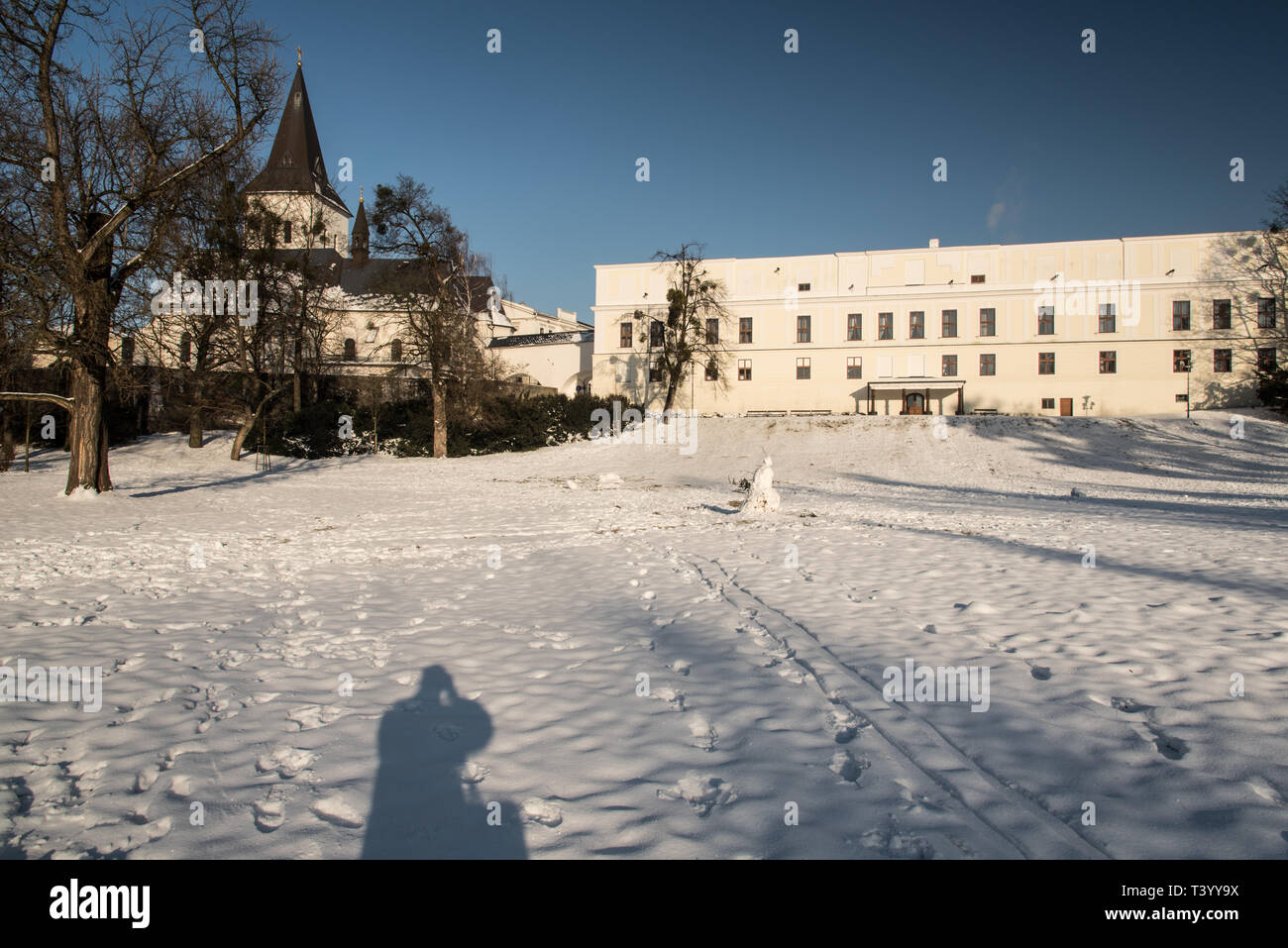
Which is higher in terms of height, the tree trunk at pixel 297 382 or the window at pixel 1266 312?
the window at pixel 1266 312

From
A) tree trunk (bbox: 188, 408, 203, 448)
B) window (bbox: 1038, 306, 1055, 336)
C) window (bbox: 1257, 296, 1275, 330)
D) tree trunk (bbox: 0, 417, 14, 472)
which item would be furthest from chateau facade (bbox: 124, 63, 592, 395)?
window (bbox: 1257, 296, 1275, 330)

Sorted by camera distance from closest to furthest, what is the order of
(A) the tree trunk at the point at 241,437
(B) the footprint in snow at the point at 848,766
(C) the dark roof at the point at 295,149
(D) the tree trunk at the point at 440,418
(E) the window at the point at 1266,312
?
(B) the footprint in snow at the point at 848,766 → (A) the tree trunk at the point at 241,437 → (D) the tree trunk at the point at 440,418 → (E) the window at the point at 1266,312 → (C) the dark roof at the point at 295,149

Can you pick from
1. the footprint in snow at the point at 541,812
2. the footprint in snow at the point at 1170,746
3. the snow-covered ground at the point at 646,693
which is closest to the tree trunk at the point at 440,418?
the snow-covered ground at the point at 646,693

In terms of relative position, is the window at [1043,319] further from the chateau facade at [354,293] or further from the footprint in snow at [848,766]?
the footprint in snow at [848,766]

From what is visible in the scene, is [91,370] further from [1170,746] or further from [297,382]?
[1170,746]

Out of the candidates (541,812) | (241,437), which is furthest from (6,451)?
(541,812)

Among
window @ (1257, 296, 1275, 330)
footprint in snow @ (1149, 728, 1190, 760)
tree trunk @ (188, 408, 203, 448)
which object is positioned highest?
window @ (1257, 296, 1275, 330)

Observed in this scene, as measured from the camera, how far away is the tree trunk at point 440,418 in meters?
32.7

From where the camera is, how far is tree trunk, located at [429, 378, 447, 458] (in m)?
32.7

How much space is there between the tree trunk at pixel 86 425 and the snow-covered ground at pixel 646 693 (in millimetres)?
5465

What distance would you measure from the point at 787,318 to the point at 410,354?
28.3 meters

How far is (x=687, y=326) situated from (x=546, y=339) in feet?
62.7

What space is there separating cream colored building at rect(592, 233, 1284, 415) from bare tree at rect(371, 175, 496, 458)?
20.0 metres

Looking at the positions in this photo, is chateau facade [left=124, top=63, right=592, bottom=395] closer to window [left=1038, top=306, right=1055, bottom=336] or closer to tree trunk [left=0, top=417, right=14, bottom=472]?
tree trunk [left=0, top=417, right=14, bottom=472]
